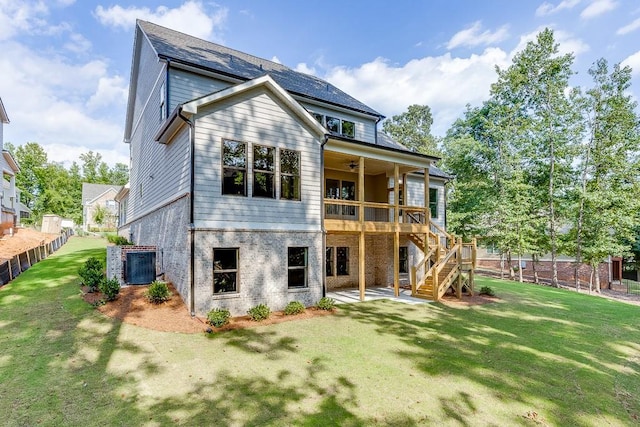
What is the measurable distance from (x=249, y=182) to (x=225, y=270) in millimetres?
2884

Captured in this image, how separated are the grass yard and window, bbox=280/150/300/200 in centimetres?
436

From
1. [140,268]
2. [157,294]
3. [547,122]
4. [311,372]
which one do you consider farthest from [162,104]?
[547,122]

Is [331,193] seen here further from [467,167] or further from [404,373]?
[467,167]

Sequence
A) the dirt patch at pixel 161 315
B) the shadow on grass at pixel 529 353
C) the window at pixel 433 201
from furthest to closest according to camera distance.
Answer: the window at pixel 433 201 < the dirt patch at pixel 161 315 < the shadow on grass at pixel 529 353

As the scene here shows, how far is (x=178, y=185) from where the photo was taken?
10.5m

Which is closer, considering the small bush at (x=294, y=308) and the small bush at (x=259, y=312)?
the small bush at (x=259, y=312)

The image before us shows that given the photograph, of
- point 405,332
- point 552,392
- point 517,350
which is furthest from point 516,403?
point 405,332

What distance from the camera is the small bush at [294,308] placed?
10266mm

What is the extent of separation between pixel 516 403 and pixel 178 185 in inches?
413

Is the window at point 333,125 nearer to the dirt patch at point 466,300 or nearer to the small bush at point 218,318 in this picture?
the dirt patch at point 466,300

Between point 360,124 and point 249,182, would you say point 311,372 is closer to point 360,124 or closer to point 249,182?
point 249,182

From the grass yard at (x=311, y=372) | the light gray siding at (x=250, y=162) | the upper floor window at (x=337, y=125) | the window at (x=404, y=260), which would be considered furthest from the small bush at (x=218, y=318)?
the window at (x=404, y=260)

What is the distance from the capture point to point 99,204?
47.6 meters

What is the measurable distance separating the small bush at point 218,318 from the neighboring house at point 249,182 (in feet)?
2.04
